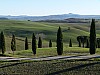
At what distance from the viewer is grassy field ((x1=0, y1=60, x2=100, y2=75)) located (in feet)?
158

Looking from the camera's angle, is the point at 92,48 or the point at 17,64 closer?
the point at 17,64

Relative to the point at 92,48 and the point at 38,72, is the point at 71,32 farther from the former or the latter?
the point at 38,72

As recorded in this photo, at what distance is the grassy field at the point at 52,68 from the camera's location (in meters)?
48.0

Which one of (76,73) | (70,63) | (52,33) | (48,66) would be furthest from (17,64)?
(52,33)

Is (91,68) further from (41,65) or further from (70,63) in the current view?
(41,65)

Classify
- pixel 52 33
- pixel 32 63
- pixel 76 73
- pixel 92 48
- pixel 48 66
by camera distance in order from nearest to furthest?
pixel 76 73, pixel 48 66, pixel 32 63, pixel 92 48, pixel 52 33

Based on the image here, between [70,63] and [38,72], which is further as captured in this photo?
[70,63]

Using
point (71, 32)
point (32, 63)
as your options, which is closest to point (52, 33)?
point (71, 32)

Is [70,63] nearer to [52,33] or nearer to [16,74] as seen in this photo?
[16,74]

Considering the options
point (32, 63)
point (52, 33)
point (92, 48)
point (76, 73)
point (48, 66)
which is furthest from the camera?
point (52, 33)

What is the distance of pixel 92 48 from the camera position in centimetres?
7400

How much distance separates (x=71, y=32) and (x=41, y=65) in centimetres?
13510

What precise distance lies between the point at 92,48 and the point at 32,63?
23408 millimetres

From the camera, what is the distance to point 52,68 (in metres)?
50.9
